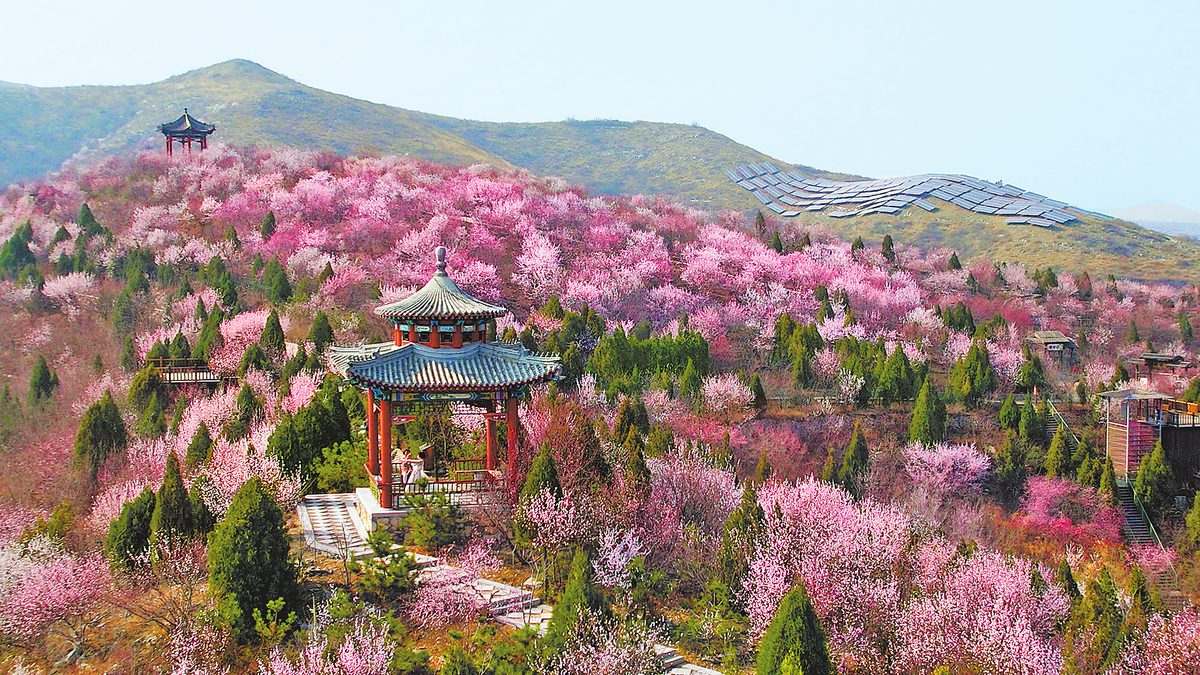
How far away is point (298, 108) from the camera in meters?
93.6

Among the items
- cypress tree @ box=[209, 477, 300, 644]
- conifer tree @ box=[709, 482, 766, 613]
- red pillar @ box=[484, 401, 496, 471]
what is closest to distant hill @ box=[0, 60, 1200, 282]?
conifer tree @ box=[709, 482, 766, 613]

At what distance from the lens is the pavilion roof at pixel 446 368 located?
16166 millimetres

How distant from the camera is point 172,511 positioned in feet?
49.4

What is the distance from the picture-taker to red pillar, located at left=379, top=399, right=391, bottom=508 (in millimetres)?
16266

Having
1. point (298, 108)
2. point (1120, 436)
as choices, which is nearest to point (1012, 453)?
point (1120, 436)

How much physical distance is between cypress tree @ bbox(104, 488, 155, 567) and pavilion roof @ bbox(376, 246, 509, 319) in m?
5.10

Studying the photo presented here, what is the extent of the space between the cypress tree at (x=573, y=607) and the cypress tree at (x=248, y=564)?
379 centimetres

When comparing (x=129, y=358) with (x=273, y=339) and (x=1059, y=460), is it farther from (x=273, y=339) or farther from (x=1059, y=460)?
(x=1059, y=460)

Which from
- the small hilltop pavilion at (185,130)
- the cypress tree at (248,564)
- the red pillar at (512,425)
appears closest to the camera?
the cypress tree at (248,564)

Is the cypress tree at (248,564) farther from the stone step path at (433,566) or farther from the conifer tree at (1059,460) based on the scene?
the conifer tree at (1059,460)

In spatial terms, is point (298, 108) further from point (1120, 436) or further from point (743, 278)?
point (1120, 436)

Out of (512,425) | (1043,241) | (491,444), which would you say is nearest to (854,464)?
(491,444)

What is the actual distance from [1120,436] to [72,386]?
108ft

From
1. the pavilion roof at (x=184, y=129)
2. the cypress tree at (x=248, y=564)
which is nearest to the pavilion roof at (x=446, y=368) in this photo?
the cypress tree at (x=248, y=564)
